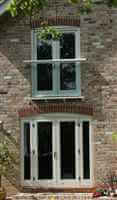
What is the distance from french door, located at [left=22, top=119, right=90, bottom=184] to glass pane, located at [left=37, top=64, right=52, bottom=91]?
1.16 metres

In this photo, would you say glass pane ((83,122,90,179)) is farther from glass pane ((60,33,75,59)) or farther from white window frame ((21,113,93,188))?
glass pane ((60,33,75,59))

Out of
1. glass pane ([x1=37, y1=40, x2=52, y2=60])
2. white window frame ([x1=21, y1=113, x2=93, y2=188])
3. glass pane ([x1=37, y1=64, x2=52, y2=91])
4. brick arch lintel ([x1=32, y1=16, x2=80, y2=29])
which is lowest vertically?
white window frame ([x1=21, y1=113, x2=93, y2=188])

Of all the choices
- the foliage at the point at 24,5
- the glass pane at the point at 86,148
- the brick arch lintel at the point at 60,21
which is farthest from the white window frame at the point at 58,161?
the foliage at the point at 24,5

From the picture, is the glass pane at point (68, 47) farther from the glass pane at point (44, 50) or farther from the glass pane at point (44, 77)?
the glass pane at point (44, 77)

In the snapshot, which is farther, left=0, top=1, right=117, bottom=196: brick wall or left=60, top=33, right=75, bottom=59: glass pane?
left=60, top=33, right=75, bottom=59: glass pane

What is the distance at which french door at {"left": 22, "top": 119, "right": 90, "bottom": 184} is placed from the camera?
1427cm

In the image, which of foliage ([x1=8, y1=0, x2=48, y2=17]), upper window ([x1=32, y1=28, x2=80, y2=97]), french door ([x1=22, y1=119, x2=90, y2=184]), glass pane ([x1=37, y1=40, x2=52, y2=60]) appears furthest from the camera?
glass pane ([x1=37, y1=40, x2=52, y2=60])

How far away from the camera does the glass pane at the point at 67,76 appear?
14422 millimetres

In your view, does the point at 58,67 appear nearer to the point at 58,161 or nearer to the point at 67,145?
the point at 67,145

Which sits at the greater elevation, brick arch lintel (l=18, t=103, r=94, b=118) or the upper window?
the upper window

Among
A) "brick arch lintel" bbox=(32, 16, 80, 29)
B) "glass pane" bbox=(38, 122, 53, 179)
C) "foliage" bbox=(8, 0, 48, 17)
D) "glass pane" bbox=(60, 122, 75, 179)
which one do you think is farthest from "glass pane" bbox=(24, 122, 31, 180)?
"foliage" bbox=(8, 0, 48, 17)

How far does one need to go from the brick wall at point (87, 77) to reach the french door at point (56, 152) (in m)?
0.42

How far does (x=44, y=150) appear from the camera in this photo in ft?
47.5

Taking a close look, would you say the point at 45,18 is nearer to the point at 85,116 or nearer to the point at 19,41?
the point at 19,41
